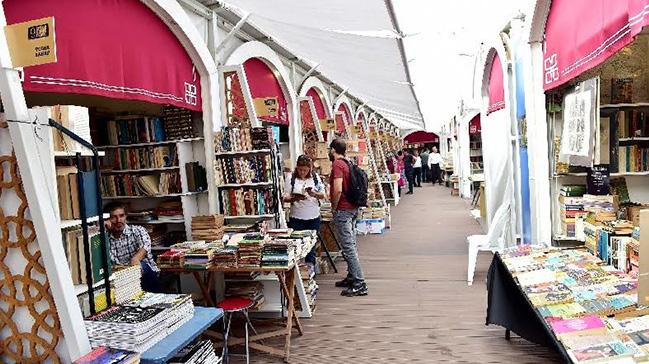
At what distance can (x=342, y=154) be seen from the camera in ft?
18.6

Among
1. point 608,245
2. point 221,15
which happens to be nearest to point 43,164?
point 608,245

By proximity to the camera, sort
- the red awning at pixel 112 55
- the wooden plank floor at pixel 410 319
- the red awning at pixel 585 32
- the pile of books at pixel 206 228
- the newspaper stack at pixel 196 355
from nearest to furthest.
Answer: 1. the red awning at pixel 585 32
2. the newspaper stack at pixel 196 355
3. the red awning at pixel 112 55
4. the wooden plank floor at pixel 410 319
5. the pile of books at pixel 206 228

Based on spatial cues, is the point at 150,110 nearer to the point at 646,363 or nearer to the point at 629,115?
the point at 629,115

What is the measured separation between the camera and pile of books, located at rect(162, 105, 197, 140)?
531 centimetres

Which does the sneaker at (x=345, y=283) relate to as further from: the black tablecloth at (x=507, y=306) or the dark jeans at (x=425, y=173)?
the dark jeans at (x=425, y=173)

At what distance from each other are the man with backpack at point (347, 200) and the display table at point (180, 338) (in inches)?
102

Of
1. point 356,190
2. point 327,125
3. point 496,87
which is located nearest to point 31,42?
point 356,190

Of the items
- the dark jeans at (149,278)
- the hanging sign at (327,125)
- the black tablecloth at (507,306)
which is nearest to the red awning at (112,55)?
the dark jeans at (149,278)

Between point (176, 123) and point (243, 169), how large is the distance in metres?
0.86

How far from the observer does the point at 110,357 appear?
2.35m

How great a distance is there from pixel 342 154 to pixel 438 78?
5.97 meters

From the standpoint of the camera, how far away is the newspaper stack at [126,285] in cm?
288

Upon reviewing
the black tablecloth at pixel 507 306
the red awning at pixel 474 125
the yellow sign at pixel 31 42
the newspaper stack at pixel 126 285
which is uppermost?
the red awning at pixel 474 125

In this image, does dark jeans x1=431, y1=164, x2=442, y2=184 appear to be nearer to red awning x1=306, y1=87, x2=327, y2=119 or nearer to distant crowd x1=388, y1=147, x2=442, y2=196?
distant crowd x1=388, y1=147, x2=442, y2=196
